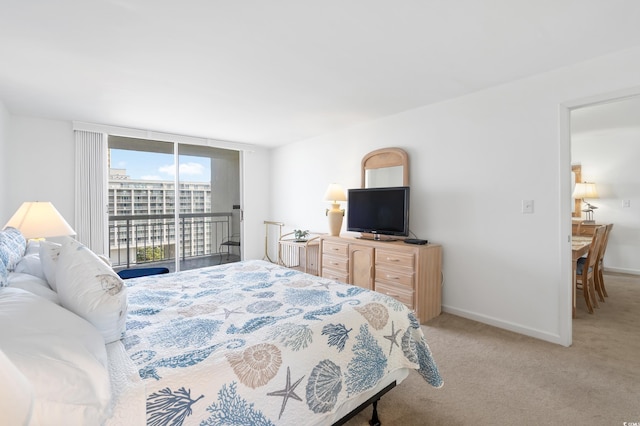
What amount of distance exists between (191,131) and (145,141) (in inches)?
31.5

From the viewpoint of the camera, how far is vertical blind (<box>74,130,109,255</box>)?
406cm

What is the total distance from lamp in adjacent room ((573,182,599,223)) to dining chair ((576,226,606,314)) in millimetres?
2293

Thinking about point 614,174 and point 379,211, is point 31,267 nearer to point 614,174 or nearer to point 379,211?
point 379,211

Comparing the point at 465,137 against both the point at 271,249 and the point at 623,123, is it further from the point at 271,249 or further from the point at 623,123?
the point at 271,249

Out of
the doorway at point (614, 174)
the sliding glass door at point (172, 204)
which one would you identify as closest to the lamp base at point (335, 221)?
the sliding glass door at point (172, 204)

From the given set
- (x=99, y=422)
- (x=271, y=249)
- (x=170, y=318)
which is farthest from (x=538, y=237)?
(x=271, y=249)

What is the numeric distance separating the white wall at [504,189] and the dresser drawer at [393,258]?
559mm

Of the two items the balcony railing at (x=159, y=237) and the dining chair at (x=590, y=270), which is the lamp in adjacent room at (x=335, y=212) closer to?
the balcony railing at (x=159, y=237)

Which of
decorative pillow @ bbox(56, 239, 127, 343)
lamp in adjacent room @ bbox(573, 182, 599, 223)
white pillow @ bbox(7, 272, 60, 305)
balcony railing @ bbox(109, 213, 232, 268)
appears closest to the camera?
decorative pillow @ bbox(56, 239, 127, 343)

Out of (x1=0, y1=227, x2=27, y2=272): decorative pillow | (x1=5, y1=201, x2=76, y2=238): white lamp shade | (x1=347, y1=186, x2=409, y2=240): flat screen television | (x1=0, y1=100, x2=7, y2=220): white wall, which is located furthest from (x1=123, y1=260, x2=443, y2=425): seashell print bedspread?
(x1=0, y1=100, x2=7, y2=220): white wall

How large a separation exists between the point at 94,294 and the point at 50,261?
567 mm

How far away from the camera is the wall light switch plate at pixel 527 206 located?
2.76 meters

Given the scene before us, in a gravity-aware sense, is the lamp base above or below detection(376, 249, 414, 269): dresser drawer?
above

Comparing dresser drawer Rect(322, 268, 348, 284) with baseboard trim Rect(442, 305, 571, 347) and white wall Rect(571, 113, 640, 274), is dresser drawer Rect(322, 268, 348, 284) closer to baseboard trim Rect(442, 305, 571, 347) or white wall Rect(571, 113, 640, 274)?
baseboard trim Rect(442, 305, 571, 347)
